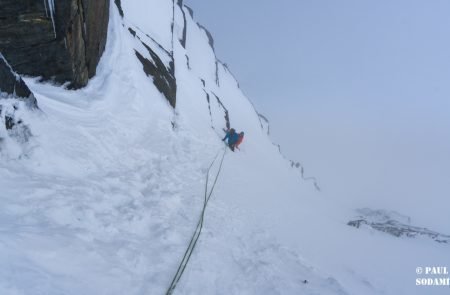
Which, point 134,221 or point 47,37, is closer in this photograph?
point 134,221

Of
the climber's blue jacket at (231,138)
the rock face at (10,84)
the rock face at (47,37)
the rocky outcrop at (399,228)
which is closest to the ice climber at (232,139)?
the climber's blue jacket at (231,138)

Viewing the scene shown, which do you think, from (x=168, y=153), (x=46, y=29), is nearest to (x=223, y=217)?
(x=168, y=153)

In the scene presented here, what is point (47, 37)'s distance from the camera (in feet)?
24.8

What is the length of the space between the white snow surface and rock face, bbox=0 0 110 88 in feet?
1.63

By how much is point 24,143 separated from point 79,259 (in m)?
2.97

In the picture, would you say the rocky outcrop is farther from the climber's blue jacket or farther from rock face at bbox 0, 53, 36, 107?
rock face at bbox 0, 53, 36, 107

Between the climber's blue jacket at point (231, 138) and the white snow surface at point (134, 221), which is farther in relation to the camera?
the climber's blue jacket at point (231, 138)

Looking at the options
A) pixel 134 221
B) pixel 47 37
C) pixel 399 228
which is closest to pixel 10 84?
pixel 47 37

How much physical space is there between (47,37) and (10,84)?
2.49 metres

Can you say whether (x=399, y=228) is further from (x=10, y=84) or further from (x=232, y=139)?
(x=10, y=84)

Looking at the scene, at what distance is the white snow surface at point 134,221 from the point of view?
13.4 ft

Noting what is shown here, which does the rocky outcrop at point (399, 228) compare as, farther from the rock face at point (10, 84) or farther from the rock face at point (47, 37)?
the rock face at point (10, 84)

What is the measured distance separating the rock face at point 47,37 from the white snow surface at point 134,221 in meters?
0.50

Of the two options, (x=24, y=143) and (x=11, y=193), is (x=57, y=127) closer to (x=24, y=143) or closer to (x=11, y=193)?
(x=24, y=143)
